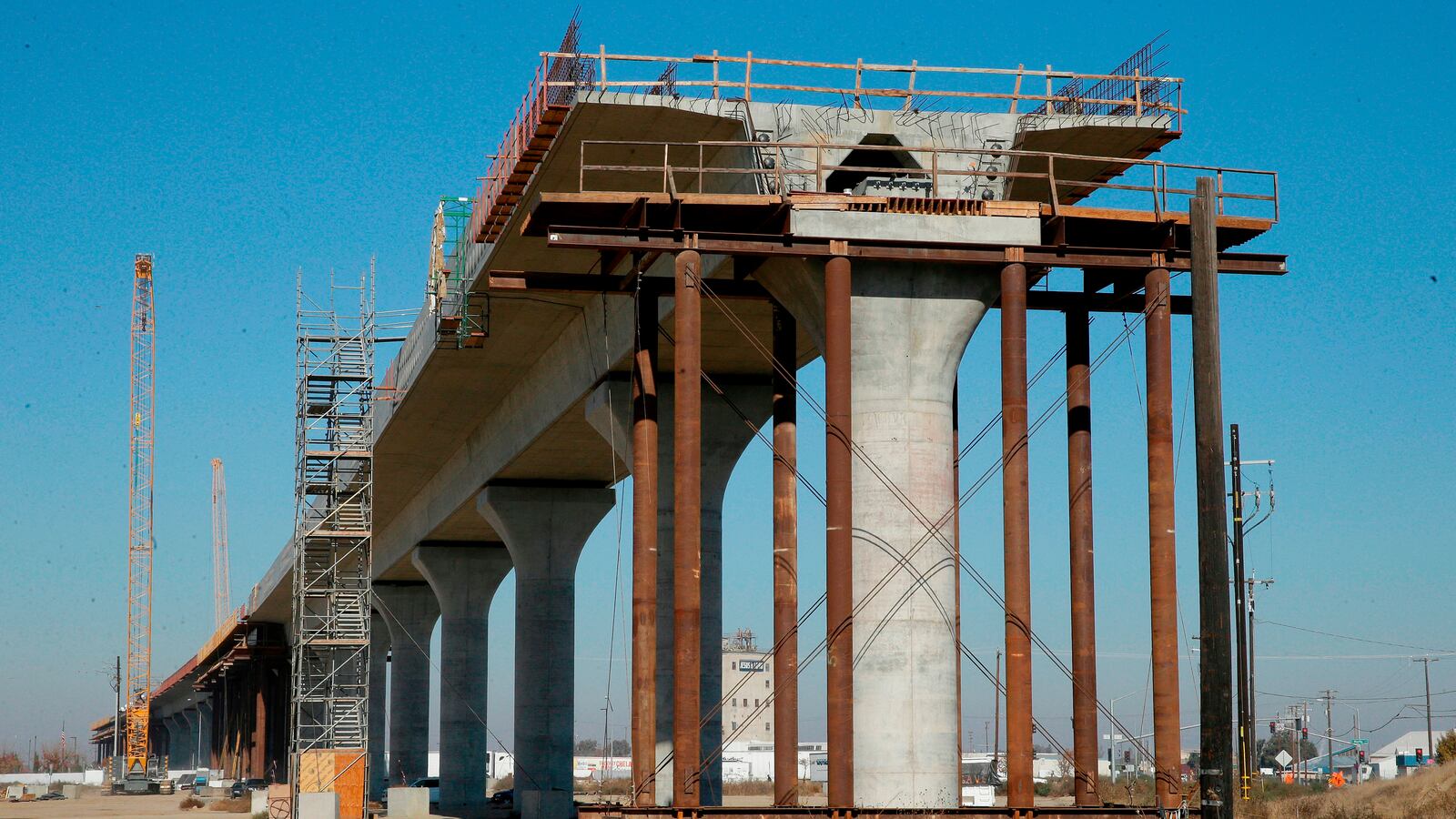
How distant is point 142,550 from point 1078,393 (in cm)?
11502

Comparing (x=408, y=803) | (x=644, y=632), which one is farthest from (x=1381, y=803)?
(x=408, y=803)

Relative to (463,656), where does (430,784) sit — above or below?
below

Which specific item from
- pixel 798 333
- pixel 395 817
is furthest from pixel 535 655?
pixel 798 333

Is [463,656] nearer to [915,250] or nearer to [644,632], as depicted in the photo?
[644,632]

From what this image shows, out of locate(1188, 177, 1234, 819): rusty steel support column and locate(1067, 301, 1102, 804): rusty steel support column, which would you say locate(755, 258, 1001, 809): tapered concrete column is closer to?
locate(1067, 301, 1102, 804): rusty steel support column

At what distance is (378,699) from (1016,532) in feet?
250

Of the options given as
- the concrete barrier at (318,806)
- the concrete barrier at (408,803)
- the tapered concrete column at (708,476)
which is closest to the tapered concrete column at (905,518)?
the tapered concrete column at (708,476)

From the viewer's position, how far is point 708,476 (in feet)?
143

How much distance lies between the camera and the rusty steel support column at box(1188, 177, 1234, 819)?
1917 cm

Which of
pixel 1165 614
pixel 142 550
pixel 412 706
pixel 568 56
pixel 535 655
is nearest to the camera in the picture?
pixel 1165 614

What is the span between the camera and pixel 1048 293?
1265 inches

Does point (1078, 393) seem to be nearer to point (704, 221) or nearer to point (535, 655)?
point (704, 221)

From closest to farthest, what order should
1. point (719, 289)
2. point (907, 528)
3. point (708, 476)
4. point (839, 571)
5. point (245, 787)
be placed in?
point (839, 571)
point (907, 528)
point (719, 289)
point (708, 476)
point (245, 787)

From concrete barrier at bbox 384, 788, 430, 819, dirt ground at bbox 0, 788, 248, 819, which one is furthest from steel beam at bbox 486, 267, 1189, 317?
dirt ground at bbox 0, 788, 248, 819
